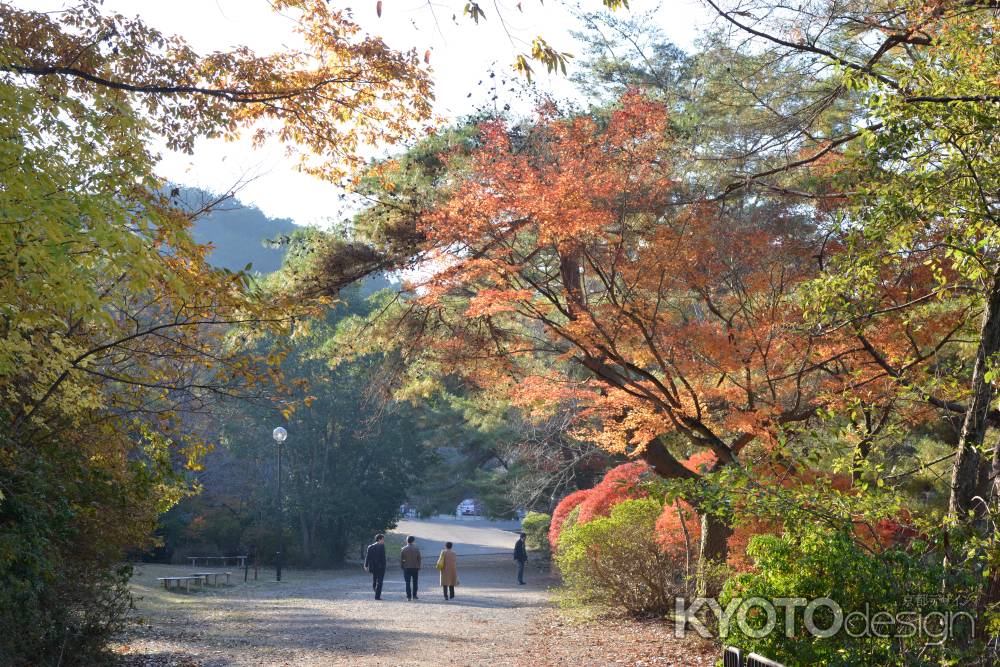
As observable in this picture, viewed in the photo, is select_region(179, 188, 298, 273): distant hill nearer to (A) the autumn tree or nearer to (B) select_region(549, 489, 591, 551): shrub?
(B) select_region(549, 489, 591, 551): shrub

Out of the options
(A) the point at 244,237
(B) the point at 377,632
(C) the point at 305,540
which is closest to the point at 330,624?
(B) the point at 377,632

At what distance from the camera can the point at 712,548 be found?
11.9 meters

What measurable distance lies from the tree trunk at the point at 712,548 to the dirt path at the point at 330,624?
2538mm

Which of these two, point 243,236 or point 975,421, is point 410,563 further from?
point 243,236

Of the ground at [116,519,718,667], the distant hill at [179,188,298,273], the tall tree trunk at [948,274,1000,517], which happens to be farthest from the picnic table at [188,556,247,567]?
the distant hill at [179,188,298,273]

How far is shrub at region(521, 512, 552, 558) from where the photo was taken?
2808 centimetres

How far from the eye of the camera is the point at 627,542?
13281mm

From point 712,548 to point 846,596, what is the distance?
22.4ft

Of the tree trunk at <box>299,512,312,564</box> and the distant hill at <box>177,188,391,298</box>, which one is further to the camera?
the distant hill at <box>177,188,391,298</box>

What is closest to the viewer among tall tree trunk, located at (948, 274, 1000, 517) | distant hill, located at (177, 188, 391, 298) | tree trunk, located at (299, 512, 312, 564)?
tall tree trunk, located at (948, 274, 1000, 517)

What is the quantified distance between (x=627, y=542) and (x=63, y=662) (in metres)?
7.94

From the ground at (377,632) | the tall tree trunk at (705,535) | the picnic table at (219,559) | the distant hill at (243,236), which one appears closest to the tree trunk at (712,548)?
the tall tree trunk at (705,535)

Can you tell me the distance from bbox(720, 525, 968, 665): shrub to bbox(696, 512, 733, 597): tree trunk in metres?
5.70

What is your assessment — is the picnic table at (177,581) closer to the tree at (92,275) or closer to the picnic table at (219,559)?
the picnic table at (219,559)
